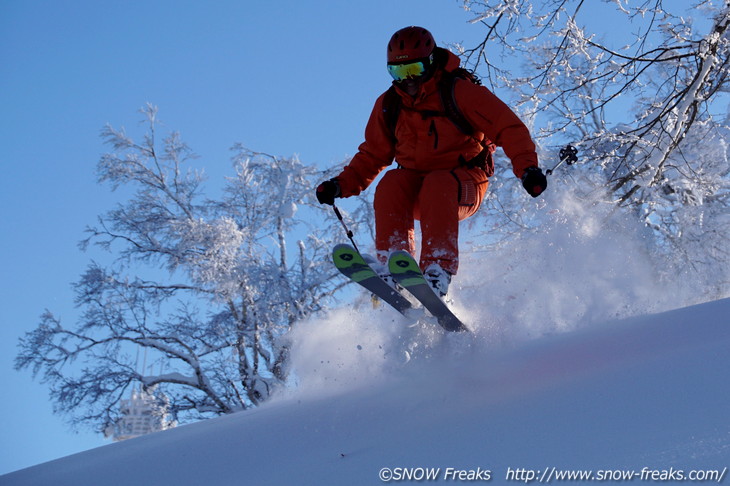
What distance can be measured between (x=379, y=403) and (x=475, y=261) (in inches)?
117

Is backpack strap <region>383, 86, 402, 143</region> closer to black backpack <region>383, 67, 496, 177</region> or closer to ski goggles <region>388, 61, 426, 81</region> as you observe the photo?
black backpack <region>383, 67, 496, 177</region>

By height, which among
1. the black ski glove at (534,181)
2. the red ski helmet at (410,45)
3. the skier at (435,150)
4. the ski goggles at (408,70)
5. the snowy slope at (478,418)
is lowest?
the snowy slope at (478,418)

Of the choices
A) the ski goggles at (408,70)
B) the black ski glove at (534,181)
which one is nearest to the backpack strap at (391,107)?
the ski goggles at (408,70)

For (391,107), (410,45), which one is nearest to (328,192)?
(391,107)

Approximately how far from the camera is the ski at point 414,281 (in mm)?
2809

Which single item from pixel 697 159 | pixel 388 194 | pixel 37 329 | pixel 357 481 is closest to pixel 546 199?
pixel 697 159

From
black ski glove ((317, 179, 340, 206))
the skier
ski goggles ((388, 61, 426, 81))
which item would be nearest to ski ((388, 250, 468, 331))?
the skier

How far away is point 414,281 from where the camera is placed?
2.86 m

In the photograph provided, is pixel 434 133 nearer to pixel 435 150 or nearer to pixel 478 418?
pixel 435 150

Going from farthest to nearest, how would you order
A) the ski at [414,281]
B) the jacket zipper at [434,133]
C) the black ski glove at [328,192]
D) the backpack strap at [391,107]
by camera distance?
the black ski glove at [328,192] < the backpack strap at [391,107] < the jacket zipper at [434,133] < the ski at [414,281]

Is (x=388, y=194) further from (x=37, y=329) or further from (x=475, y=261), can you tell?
(x=37, y=329)

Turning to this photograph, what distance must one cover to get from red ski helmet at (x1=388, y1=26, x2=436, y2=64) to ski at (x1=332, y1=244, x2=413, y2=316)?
3.65 ft

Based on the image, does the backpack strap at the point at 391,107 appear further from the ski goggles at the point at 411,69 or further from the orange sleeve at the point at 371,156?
the ski goggles at the point at 411,69

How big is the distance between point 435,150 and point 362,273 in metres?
0.87
